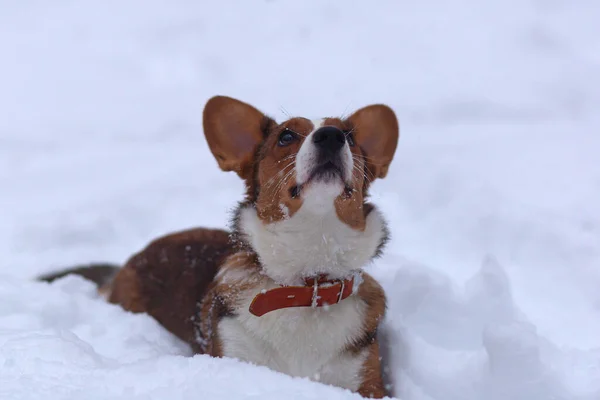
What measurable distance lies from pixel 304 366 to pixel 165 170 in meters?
4.22

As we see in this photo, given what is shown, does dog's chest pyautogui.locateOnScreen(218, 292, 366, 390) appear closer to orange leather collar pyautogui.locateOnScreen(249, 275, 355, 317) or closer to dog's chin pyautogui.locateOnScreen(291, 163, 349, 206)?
Answer: orange leather collar pyautogui.locateOnScreen(249, 275, 355, 317)

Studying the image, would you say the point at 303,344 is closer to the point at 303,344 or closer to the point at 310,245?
the point at 303,344

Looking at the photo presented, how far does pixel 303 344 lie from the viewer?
263cm

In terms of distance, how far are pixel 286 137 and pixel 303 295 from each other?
738mm

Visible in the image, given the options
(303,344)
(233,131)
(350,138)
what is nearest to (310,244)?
(303,344)

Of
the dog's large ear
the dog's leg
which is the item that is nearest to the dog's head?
the dog's large ear

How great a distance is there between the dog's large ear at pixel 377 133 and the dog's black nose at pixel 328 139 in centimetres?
61


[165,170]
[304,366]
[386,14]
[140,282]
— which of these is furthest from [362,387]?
[386,14]

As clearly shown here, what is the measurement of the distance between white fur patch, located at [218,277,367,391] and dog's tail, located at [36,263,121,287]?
184cm

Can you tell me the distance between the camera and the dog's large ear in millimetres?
3084

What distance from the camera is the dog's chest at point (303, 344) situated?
2633 millimetres

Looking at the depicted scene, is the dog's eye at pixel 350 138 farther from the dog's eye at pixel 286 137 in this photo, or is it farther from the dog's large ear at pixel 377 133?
the dog's eye at pixel 286 137

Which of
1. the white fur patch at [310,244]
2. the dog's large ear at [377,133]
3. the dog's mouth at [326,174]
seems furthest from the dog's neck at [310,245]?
the dog's large ear at [377,133]

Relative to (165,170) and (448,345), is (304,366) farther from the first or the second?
(165,170)
